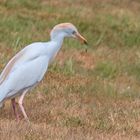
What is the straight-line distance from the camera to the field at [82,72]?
977 centimetres

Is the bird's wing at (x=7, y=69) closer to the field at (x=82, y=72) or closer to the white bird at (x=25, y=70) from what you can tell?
the white bird at (x=25, y=70)

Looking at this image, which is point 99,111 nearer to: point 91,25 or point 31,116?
point 31,116

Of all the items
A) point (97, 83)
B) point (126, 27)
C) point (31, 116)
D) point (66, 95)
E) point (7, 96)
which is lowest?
point (126, 27)

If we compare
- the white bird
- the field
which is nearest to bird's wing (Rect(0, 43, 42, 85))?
the white bird

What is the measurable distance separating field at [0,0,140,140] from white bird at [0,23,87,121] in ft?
1.28

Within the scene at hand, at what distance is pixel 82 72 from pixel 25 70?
5692mm

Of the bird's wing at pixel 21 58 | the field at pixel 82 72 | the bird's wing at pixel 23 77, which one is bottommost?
the field at pixel 82 72

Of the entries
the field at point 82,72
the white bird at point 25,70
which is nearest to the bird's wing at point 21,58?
the white bird at point 25,70

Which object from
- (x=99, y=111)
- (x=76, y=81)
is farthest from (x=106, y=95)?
(x=99, y=111)

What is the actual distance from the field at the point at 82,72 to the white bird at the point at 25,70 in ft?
1.28

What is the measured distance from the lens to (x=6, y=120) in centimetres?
988

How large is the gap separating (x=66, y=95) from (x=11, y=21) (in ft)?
28.6

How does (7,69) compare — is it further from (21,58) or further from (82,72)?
(82,72)

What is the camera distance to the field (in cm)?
977
